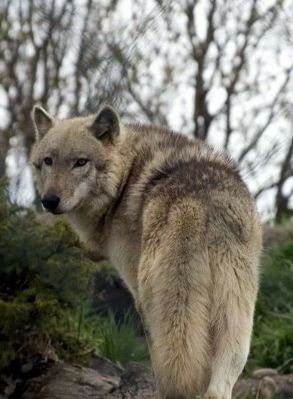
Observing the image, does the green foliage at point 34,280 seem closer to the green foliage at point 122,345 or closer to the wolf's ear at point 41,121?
the wolf's ear at point 41,121

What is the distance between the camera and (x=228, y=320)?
545cm

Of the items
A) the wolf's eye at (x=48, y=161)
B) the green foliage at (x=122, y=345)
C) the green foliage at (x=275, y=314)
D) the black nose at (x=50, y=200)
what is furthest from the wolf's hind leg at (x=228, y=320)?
the green foliage at (x=275, y=314)

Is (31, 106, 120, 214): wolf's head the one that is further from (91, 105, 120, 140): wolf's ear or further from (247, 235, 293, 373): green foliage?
(247, 235, 293, 373): green foliage

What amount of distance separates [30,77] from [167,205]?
287 inches

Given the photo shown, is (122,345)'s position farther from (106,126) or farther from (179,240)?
(179,240)

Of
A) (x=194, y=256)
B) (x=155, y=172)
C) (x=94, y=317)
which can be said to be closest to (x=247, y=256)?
(x=194, y=256)

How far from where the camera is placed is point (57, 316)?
6957 millimetres

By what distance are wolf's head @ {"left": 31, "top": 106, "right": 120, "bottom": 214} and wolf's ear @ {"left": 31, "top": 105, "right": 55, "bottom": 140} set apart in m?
0.21

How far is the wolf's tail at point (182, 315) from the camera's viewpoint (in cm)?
527

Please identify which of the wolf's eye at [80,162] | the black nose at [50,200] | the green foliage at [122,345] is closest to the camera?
the black nose at [50,200]

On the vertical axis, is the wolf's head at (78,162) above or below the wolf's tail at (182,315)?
above

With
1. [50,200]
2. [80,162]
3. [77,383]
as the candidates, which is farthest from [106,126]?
[77,383]

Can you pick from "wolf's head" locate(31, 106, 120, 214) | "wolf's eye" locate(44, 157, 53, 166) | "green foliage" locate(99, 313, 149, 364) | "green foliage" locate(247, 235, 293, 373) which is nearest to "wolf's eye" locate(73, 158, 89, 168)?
"wolf's head" locate(31, 106, 120, 214)

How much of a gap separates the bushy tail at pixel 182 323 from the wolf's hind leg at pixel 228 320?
2.0 inches
